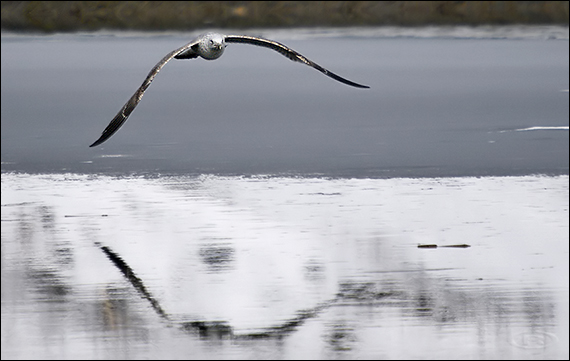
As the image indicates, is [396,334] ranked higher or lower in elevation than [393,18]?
lower

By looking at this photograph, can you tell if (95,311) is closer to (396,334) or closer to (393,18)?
(396,334)

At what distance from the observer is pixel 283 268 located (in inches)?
361

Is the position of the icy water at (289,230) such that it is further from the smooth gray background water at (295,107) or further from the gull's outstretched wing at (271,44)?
the gull's outstretched wing at (271,44)

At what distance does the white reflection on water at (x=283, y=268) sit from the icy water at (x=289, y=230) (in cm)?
2

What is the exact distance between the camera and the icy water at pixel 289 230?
25.2 ft

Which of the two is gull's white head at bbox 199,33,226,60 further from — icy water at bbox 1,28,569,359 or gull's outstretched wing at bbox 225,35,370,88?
icy water at bbox 1,28,569,359

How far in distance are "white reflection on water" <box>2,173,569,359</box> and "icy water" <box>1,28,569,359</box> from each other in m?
0.02

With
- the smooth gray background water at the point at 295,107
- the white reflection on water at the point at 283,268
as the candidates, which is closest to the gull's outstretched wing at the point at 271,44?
the white reflection on water at the point at 283,268

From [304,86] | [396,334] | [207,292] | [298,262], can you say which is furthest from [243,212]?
[304,86]

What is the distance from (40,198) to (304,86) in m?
14.3

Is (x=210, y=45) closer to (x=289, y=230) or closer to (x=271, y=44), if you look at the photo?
(x=271, y=44)

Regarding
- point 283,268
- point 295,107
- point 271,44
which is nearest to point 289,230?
point 283,268

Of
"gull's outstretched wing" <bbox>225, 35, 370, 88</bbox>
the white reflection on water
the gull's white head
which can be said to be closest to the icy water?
the white reflection on water

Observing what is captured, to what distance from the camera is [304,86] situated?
25.6 meters
